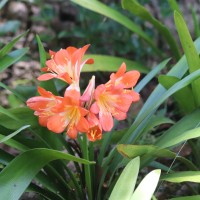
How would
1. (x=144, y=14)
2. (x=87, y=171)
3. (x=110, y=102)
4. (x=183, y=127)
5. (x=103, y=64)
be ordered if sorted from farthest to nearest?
1. (x=103, y=64)
2. (x=144, y=14)
3. (x=183, y=127)
4. (x=87, y=171)
5. (x=110, y=102)

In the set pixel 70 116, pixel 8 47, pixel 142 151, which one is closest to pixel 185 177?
pixel 142 151

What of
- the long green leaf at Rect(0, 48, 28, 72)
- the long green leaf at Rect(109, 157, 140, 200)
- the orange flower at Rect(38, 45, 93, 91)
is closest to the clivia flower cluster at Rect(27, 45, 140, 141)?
the orange flower at Rect(38, 45, 93, 91)

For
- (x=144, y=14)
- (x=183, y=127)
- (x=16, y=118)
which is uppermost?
(x=144, y=14)

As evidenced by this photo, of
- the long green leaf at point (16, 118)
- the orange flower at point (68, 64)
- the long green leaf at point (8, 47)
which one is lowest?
the long green leaf at point (16, 118)

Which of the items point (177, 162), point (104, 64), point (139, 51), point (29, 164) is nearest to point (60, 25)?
point (139, 51)

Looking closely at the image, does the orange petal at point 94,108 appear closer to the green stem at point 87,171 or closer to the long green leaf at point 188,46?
the green stem at point 87,171

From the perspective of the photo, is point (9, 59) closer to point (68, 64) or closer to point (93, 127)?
point (68, 64)

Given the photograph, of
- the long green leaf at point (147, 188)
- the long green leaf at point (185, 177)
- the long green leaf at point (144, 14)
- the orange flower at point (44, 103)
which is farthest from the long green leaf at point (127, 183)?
the long green leaf at point (144, 14)
